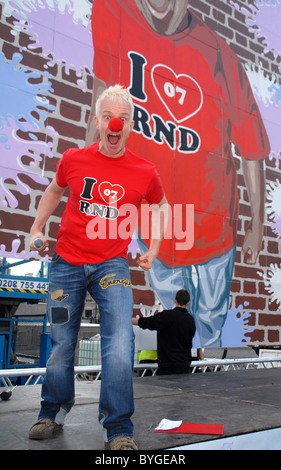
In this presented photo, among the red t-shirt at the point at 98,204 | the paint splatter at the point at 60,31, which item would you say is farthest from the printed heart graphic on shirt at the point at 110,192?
the paint splatter at the point at 60,31

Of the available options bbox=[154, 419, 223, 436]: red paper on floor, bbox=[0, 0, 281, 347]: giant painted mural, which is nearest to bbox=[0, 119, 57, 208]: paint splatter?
bbox=[0, 0, 281, 347]: giant painted mural

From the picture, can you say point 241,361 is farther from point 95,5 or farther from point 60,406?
point 95,5

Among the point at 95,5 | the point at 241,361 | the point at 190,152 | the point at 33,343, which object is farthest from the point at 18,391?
the point at 33,343

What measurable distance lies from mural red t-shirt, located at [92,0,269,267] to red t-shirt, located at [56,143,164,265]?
2615 mm

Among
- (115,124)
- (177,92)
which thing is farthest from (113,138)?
(177,92)

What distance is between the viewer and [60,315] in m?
1.73

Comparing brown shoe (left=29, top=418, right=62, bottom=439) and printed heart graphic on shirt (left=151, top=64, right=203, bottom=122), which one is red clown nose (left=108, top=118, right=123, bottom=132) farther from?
printed heart graphic on shirt (left=151, top=64, right=203, bottom=122)

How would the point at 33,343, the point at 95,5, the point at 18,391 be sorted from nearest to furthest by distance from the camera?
1. the point at 18,391
2. the point at 95,5
3. the point at 33,343

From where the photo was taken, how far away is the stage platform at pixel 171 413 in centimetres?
168

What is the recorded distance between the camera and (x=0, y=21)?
356cm

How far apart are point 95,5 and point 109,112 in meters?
3.01

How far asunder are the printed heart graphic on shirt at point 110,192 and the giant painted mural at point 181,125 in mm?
1867

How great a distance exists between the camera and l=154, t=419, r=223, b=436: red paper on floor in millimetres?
1823

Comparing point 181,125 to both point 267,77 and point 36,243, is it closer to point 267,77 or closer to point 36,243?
point 267,77
